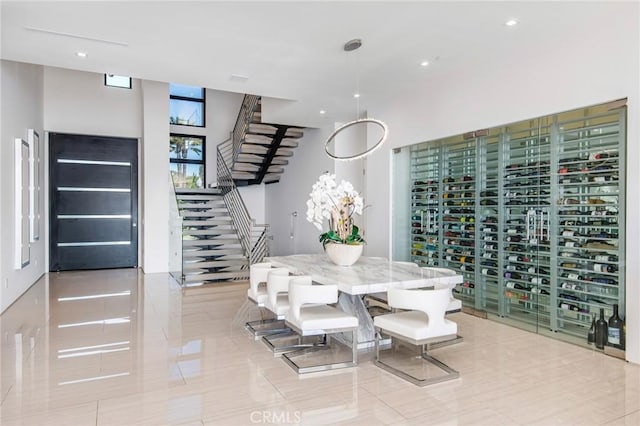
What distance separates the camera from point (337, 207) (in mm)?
4910

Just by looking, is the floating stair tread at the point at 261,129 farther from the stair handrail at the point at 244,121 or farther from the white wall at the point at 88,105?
the white wall at the point at 88,105

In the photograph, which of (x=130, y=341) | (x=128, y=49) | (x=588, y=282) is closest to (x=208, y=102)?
(x=128, y=49)

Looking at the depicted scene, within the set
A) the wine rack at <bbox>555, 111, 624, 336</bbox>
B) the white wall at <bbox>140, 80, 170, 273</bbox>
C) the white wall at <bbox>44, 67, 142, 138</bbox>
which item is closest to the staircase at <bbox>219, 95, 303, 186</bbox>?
the white wall at <bbox>140, 80, 170, 273</bbox>

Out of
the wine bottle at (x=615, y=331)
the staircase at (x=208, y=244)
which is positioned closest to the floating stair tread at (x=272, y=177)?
the staircase at (x=208, y=244)

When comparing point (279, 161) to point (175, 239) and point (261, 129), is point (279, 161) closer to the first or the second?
point (261, 129)

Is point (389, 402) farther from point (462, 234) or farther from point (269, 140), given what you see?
point (269, 140)

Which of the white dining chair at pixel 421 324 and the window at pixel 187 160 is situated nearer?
the white dining chair at pixel 421 324

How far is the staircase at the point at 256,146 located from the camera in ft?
31.8

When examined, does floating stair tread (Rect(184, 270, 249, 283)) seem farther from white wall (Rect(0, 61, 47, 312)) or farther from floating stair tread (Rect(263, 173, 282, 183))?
Result: floating stair tread (Rect(263, 173, 282, 183))

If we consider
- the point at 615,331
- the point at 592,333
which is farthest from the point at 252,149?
the point at 615,331

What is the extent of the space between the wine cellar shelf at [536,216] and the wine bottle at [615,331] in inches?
4.8

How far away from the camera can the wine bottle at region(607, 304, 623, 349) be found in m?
4.05

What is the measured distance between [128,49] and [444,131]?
4.38 m

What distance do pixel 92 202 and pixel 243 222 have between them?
374cm
